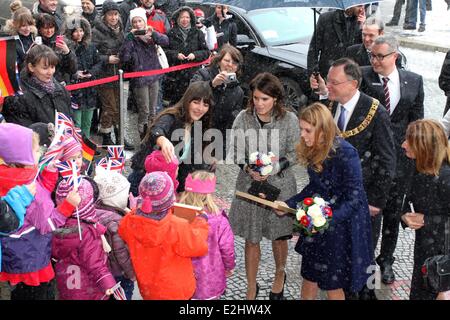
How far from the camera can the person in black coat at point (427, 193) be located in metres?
4.15

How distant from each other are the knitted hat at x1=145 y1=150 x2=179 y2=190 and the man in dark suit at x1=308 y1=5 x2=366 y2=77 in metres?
3.04

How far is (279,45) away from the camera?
34.1ft

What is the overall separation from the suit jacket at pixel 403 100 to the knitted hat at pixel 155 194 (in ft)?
7.95

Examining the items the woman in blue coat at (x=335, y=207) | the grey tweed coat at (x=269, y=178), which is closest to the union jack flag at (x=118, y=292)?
the grey tweed coat at (x=269, y=178)

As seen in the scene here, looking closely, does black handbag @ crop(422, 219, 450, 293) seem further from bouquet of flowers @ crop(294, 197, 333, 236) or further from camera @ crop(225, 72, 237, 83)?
camera @ crop(225, 72, 237, 83)

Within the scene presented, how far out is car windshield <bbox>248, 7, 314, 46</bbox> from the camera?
1051 cm

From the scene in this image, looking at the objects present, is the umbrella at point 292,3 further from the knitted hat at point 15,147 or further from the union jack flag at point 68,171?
the knitted hat at point 15,147

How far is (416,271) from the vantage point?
14.6 feet

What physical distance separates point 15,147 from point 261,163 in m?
2.00

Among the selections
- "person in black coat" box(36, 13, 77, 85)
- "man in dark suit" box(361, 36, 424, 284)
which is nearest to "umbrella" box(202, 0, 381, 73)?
"man in dark suit" box(361, 36, 424, 284)

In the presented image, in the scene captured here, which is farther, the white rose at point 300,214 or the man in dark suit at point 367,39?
the man in dark suit at point 367,39

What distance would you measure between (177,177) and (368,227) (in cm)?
178
